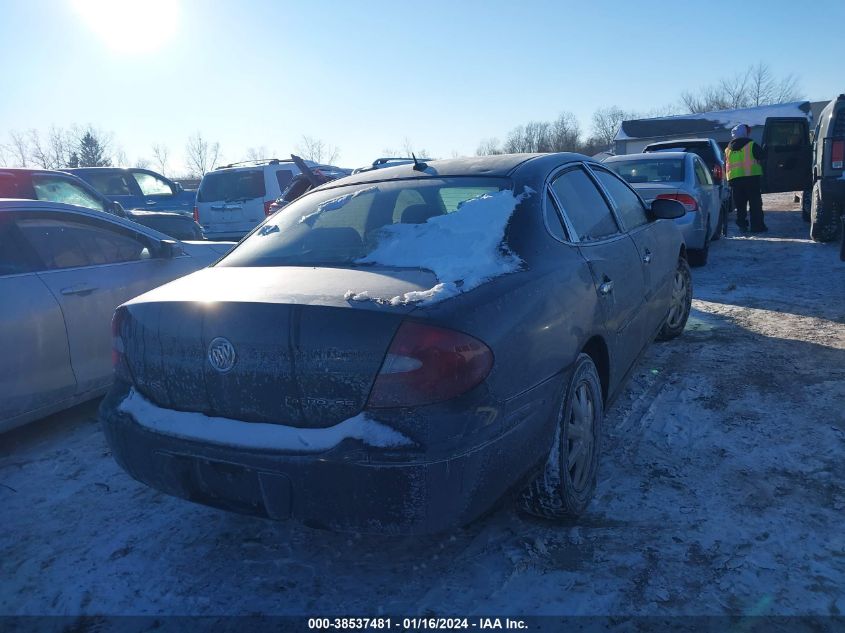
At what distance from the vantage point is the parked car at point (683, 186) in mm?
7902

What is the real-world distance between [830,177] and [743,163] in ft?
6.78

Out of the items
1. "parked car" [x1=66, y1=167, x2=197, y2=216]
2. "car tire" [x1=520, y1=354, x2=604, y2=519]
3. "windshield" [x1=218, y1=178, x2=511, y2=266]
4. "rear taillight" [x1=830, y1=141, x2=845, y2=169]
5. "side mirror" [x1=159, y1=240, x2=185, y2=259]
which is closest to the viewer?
"car tire" [x1=520, y1=354, x2=604, y2=519]

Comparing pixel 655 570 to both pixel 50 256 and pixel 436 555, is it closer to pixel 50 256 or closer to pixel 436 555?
pixel 436 555

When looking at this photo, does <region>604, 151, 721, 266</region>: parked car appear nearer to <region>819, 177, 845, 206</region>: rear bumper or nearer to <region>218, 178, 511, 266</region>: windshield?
<region>819, 177, 845, 206</region>: rear bumper

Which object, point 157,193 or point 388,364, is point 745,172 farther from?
point 157,193

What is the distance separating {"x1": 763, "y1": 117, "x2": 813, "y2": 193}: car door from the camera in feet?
44.7

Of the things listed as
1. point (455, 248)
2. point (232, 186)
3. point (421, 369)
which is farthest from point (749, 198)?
point (421, 369)

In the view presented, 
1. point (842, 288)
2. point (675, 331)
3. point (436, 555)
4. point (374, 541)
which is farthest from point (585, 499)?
point (842, 288)

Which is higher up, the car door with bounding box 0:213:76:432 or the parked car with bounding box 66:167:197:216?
the parked car with bounding box 66:167:197:216

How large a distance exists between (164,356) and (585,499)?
1.84m

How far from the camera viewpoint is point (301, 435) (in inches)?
83.0

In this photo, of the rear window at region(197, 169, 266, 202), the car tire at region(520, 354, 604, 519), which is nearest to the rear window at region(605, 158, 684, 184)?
the rear window at region(197, 169, 266, 202)

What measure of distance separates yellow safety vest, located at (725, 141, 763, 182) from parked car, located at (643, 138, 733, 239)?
174mm

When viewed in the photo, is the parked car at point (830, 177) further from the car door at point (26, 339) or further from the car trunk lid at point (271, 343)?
the car door at point (26, 339)
